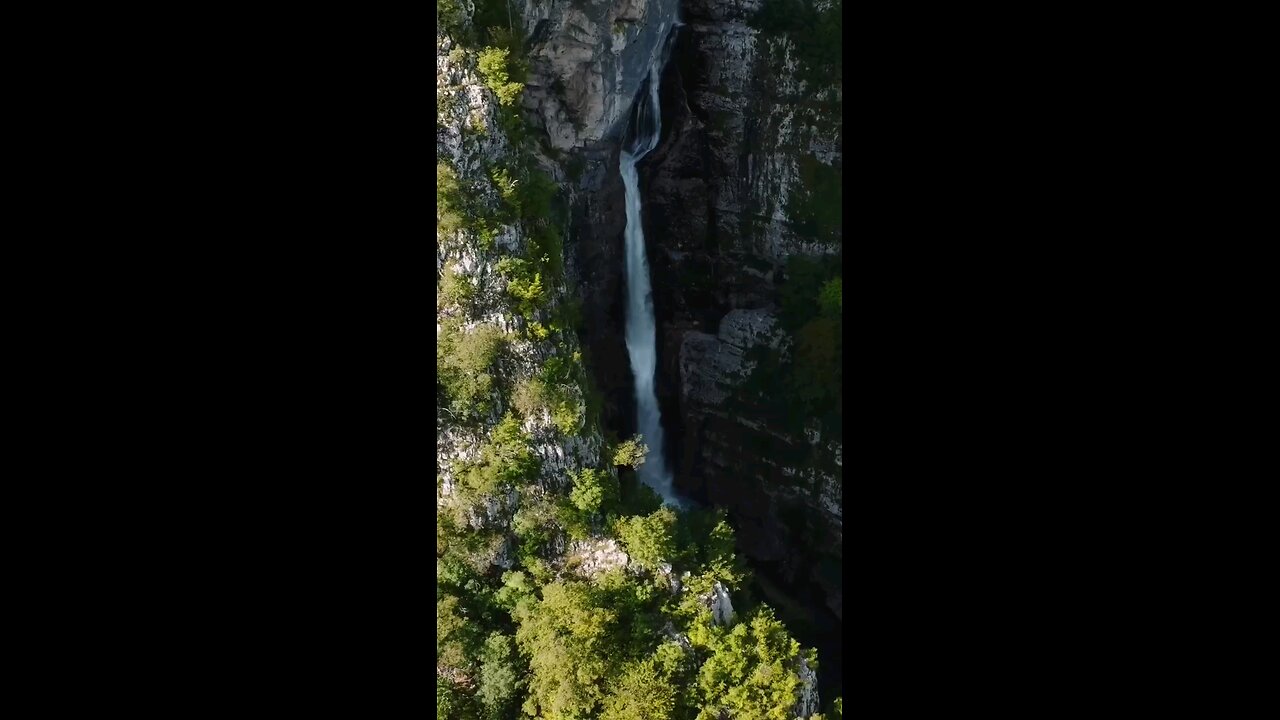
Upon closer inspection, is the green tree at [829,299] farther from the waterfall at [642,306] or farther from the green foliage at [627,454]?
the green foliage at [627,454]

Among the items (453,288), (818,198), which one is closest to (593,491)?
(453,288)

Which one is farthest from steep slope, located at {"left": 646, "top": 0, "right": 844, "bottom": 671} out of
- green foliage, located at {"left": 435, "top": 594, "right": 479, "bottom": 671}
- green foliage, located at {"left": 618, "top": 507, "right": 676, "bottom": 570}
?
green foliage, located at {"left": 435, "top": 594, "right": 479, "bottom": 671}

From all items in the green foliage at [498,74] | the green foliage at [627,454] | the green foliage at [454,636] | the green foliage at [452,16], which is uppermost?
the green foliage at [452,16]

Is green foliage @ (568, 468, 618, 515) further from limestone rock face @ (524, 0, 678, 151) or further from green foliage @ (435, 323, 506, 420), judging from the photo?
limestone rock face @ (524, 0, 678, 151)

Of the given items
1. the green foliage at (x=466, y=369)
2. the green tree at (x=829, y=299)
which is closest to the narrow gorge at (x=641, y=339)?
the green foliage at (x=466, y=369)

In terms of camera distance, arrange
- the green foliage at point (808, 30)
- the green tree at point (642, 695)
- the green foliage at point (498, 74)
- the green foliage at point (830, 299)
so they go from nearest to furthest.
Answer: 1. the green tree at point (642, 695)
2. the green foliage at point (498, 74)
3. the green foliage at point (830, 299)
4. the green foliage at point (808, 30)

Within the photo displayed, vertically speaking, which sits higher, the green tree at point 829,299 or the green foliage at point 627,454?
the green tree at point 829,299
